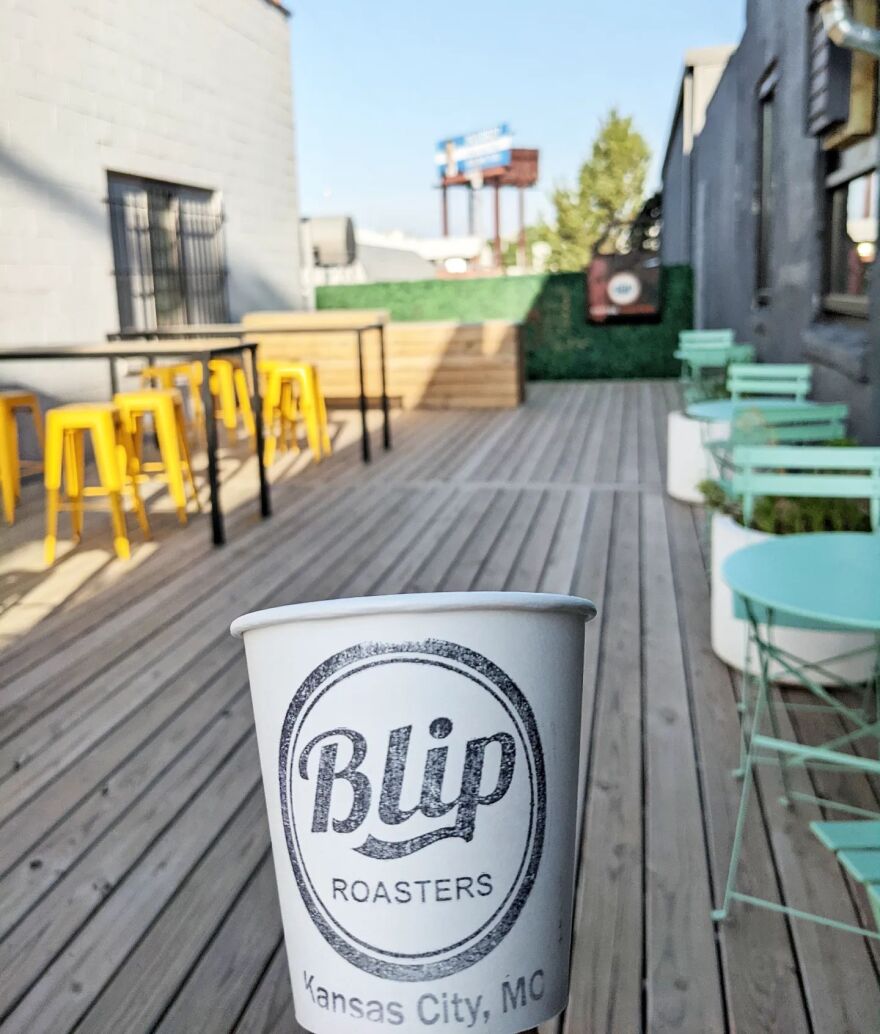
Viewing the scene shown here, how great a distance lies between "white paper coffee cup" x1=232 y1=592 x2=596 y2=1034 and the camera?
Answer: 1.17 metres

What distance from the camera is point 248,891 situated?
7.11ft

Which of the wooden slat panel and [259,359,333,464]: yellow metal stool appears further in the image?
the wooden slat panel

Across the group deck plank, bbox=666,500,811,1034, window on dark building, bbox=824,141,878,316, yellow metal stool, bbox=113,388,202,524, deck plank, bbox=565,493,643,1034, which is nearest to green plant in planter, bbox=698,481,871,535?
deck plank, bbox=666,500,811,1034

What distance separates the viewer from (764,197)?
8.27 metres

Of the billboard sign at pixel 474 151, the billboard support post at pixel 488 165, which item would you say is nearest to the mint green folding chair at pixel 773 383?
the billboard support post at pixel 488 165

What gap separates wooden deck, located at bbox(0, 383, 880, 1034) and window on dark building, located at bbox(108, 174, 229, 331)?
3870 millimetres

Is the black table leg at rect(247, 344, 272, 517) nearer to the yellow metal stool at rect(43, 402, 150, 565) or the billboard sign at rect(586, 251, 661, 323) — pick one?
the yellow metal stool at rect(43, 402, 150, 565)

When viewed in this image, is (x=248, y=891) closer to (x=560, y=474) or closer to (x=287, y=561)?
(x=287, y=561)

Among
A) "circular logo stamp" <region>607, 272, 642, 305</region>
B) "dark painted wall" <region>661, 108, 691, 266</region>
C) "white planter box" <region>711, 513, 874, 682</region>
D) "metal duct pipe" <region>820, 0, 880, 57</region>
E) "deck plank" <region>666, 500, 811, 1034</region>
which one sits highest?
"dark painted wall" <region>661, 108, 691, 266</region>

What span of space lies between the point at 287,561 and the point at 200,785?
227cm

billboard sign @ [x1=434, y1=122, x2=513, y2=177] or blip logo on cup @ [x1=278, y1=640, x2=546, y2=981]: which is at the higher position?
billboard sign @ [x1=434, y1=122, x2=513, y2=177]

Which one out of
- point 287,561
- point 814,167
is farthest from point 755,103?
point 287,561

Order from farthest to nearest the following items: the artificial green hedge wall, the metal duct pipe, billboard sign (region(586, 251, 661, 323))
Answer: the artificial green hedge wall < billboard sign (region(586, 251, 661, 323)) < the metal duct pipe

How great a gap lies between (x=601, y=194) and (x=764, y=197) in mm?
25306
